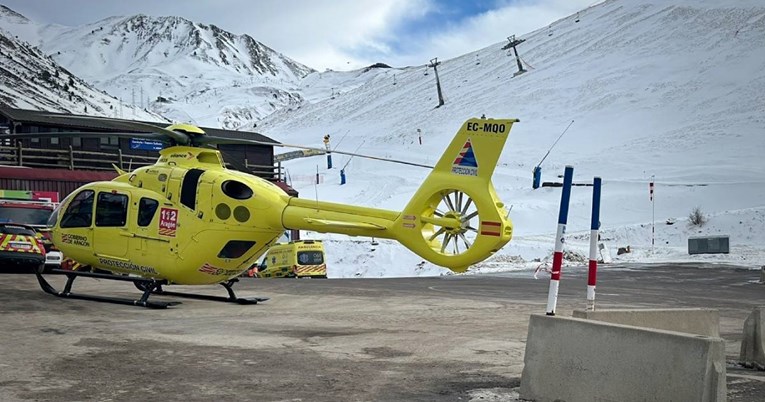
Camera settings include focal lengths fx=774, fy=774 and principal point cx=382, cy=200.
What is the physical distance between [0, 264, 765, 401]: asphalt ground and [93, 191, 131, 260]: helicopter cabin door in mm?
1079

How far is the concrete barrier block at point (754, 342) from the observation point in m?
8.62

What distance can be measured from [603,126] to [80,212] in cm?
6312

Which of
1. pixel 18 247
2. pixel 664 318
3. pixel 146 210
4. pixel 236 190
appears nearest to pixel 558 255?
pixel 664 318

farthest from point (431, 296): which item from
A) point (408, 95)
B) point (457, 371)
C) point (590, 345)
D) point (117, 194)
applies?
point (408, 95)

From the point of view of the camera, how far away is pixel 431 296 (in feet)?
58.7

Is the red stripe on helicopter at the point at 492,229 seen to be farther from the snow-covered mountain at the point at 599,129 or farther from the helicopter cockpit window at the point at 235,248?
the snow-covered mountain at the point at 599,129

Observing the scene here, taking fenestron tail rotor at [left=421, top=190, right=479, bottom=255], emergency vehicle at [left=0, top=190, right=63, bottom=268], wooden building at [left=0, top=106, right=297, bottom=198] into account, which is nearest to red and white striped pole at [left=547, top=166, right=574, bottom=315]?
fenestron tail rotor at [left=421, top=190, right=479, bottom=255]

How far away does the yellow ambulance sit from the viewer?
2844cm

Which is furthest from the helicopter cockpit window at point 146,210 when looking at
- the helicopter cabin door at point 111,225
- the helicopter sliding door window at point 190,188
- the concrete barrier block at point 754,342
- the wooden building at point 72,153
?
the wooden building at point 72,153

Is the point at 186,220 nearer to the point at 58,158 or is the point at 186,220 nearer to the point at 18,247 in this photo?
the point at 18,247

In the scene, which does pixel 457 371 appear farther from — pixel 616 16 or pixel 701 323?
pixel 616 16

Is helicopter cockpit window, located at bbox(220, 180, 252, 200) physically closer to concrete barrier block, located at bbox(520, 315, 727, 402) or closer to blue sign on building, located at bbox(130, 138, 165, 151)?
concrete barrier block, located at bbox(520, 315, 727, 402)

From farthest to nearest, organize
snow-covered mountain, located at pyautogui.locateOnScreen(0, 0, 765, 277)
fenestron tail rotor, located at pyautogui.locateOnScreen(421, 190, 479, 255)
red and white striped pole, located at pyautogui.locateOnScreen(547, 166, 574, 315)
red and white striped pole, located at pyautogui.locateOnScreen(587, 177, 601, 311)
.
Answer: snow-covered mountain, located at pyautogui.locateOnScreen(0, 0, 765, 277)
fenestron tail rotor, located at pyautogui.locateOnScreen(421, 190, 479, 255)
red and white striped pole, located at pyautogui.locateOnScreen(587, 177, 601, 311)
red and white striped pole, located at pyautogui.locateOnScreen(547, 166, 574, 315)

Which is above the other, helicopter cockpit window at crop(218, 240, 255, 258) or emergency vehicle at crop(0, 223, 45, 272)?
helicopter cockpit window at crop(218, 240, 255, 258)
